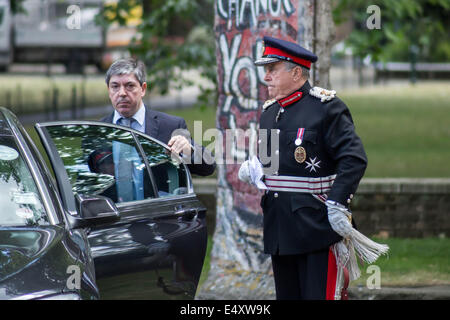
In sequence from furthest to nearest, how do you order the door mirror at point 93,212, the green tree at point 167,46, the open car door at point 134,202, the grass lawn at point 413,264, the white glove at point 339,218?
1. the green tree at point 167,46
2. the grass lawn at point 413,264
3. the open car door at point 134,202
4. the white glove at point 339,218
5. the door mirror at point 93,212

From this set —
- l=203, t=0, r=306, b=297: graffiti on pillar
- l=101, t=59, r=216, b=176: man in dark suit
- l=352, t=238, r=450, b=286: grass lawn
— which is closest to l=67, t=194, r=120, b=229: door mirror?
l=101, t=59, r=216, b=176: man in dark suit

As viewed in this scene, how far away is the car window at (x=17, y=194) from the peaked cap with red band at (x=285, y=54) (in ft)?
4.66

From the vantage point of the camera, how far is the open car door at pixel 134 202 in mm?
4789

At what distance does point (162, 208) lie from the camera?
5.16 m

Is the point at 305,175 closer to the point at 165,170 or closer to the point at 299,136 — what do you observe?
the point at 299,136

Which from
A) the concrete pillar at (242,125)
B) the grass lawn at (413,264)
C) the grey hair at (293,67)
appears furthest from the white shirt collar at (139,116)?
the grass lawn at (413,264)

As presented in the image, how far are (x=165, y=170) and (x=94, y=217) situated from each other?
1.02 meters

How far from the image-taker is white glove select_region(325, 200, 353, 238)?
4688mm

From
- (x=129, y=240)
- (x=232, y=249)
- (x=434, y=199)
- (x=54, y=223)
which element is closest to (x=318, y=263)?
(x=129, y=240)

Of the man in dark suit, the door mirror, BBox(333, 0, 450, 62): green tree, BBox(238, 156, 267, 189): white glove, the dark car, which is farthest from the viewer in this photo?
BBox(333, 0, 450, 62): green tree

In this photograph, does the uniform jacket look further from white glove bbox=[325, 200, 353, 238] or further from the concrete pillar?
the concrete pillar

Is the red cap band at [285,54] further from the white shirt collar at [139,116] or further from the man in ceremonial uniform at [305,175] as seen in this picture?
the white shirt collar at [139,116]

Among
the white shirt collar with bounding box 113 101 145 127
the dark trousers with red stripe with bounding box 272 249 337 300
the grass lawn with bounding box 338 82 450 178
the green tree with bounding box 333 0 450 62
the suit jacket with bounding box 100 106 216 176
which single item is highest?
the green tree with bounding box 333 0 450 62

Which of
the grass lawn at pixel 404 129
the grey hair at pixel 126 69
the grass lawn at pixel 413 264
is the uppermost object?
the grey hair at pixel 126 69
